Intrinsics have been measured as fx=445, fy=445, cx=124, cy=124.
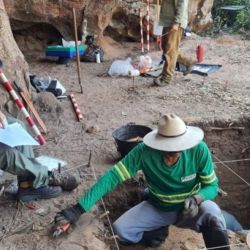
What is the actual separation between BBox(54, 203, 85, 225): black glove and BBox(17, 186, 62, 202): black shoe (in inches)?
24.7

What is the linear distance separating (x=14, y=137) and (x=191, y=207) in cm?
163

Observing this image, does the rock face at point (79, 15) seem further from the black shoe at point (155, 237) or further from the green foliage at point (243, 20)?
the black shoe at point (155, 237)

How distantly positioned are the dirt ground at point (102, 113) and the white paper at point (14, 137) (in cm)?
74

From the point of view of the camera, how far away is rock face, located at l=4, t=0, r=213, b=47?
9.38m

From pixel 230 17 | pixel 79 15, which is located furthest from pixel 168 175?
pixel 230 17

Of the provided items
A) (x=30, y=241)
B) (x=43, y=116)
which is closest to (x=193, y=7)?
(x=43, y=116)

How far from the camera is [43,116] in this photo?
22.2 ft

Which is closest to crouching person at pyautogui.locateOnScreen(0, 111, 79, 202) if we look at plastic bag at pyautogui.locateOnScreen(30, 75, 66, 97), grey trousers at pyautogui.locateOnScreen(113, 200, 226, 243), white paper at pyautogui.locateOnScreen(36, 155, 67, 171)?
white paper at pyautogui.locateOnScreen(36, 155, 67, 171)

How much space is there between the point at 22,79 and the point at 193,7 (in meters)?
7.43

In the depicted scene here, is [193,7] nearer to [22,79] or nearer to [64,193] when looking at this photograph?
[22,79]

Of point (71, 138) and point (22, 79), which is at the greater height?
point (22, 79)

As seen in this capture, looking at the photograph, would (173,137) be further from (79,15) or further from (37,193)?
(79,15)

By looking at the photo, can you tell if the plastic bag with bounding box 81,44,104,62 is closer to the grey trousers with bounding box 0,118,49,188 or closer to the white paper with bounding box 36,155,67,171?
the white paper with bounding box 36,155,67,171

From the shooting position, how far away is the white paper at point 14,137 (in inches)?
149
